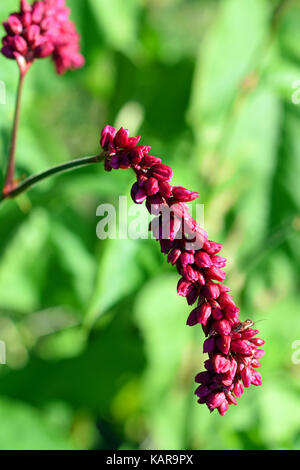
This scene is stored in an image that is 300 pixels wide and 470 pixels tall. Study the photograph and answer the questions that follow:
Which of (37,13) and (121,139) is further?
(37,13)

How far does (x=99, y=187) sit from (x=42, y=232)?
40cm

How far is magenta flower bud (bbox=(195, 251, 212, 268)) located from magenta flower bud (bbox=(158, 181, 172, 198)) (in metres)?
0.09

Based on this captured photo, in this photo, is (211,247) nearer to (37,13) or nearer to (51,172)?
(51,172)

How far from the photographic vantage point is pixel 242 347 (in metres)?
0.80

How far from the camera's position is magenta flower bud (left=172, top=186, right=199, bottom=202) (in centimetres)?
81

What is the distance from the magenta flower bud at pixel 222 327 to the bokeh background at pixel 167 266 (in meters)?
0.73

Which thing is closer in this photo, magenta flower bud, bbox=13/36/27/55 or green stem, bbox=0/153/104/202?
green stem, bbox=0/153/104/202

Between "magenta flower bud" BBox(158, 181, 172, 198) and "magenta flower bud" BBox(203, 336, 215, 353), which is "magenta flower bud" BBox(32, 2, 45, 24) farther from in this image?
"magenta flower bud" BBox(203, 336, 215, 353)

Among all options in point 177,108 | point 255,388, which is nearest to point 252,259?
point 255,388

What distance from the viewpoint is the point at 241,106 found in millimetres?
1612

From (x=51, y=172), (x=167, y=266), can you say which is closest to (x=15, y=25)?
(x=51, y=172)

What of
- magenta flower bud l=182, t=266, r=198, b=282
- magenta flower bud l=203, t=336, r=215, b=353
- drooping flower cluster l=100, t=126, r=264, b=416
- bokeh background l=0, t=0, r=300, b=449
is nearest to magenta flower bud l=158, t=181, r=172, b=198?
drooping flower cluster l=100, t=126, r=264, b=416

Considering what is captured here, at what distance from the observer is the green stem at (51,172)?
2.70ft

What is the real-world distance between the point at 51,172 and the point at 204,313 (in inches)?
12.1
